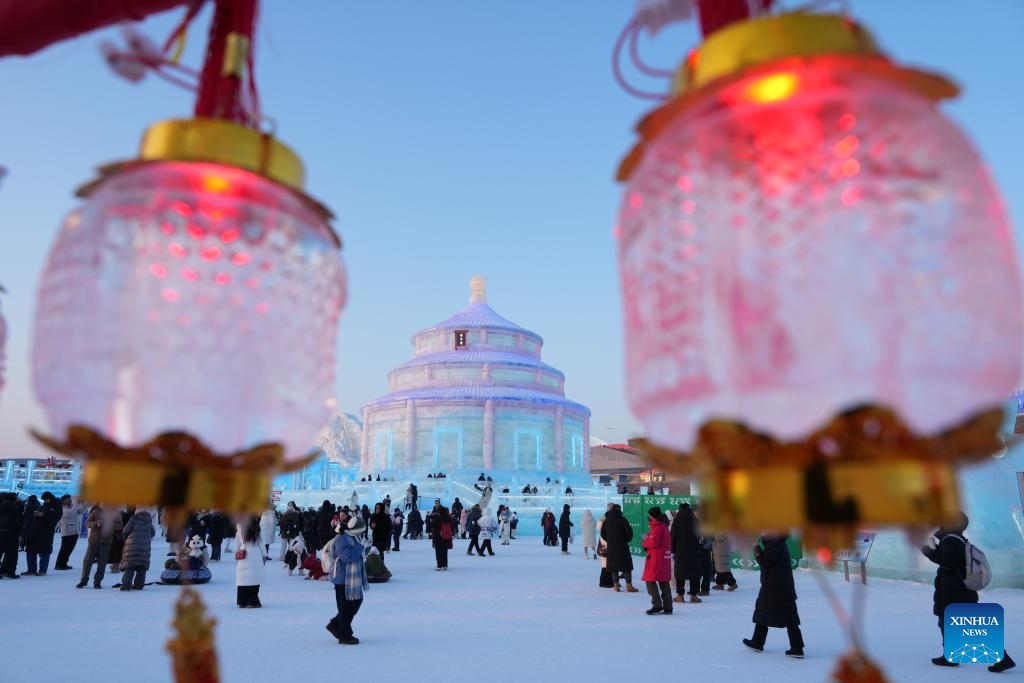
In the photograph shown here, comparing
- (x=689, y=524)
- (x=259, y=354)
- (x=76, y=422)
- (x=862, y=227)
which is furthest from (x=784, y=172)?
(x=689, y=524)

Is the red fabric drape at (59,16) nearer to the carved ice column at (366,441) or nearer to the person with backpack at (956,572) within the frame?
the person with backpack at (956,572)

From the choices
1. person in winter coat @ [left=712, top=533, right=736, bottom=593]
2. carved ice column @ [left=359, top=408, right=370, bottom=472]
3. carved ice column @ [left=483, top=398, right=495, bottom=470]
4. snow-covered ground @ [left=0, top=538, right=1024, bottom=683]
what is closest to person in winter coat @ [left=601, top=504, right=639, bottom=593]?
snow-covered ground @ [left=0, top=538, right=1024, bottom=683]

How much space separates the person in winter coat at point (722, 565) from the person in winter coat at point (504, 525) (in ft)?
39.1

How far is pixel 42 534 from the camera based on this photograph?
13.2 metres

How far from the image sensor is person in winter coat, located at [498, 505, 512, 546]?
23884 mm

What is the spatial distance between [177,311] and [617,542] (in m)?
11.5

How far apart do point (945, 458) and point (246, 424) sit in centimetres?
97

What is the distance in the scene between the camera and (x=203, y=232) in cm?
110

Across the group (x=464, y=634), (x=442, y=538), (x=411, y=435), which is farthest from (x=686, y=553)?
(x=411, y=435)

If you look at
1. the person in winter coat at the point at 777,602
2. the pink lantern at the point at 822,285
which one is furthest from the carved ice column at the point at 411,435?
the pink lantern at the point at 822,285

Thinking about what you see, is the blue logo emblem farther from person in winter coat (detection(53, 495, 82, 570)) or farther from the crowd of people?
person in winter coat (detection(53, 495, 82, 570))

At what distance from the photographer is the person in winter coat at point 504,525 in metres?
23.9

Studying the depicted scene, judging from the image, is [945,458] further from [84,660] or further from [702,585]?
[702,585]

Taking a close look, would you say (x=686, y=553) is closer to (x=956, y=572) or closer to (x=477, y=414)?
(x=956, y=572)
